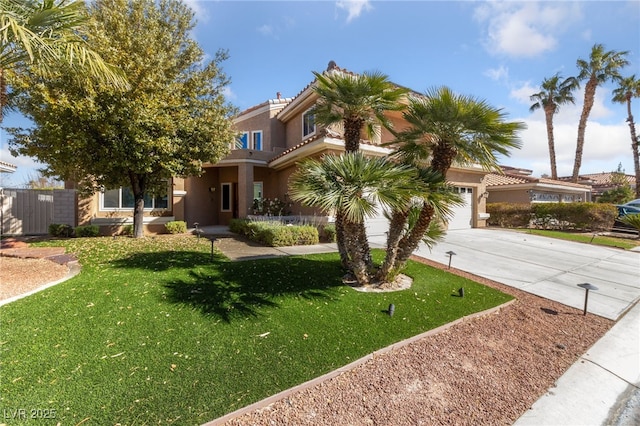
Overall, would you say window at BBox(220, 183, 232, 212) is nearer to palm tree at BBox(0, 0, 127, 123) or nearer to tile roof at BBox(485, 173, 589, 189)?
palm tree at BBox(0, 0, 127, 123)

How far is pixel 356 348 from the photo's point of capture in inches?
160

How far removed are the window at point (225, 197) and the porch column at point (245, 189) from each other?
3.42 metres

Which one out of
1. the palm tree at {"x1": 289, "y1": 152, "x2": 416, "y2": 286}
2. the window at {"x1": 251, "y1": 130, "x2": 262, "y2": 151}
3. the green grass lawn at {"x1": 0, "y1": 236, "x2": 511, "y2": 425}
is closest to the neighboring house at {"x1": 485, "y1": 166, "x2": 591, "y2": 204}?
the window at {"x1": 251, "y1": 130, "x2": 262, "y2": 151}

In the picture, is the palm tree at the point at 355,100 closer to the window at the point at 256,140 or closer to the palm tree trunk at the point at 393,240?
the palm tree trunk at the point at 393,240

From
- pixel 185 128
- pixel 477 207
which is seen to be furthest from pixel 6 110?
pixel 477 207

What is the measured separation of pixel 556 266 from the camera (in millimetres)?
8875

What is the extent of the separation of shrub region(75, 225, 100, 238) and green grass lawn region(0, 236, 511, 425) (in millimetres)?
6872

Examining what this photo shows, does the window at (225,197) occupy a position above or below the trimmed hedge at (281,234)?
above

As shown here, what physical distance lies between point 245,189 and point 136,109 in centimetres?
702

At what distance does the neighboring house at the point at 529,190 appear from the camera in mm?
20688

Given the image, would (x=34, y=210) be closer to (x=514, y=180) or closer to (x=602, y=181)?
(x=514, y=180)

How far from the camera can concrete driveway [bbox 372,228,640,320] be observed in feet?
21.3

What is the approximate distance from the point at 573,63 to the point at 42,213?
A: 137 ft

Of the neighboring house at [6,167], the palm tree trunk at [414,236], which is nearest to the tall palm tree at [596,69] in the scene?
the palm tree trunk at [414,236]
